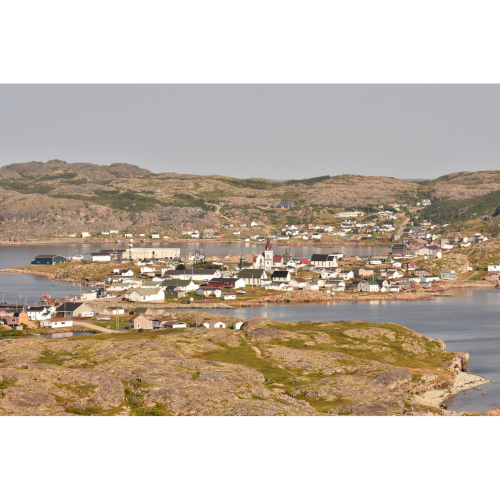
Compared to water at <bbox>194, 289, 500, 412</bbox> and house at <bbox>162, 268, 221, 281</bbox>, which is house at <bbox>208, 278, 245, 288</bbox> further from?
water at <bbox>194, 289, 500, 412</bbox>

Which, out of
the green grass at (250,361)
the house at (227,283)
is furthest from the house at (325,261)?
the green grass at (250,361)

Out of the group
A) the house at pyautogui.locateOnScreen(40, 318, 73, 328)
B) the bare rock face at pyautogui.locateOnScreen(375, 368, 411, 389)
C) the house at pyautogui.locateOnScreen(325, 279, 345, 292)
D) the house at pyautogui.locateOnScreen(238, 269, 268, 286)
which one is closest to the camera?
the bare rock face at pyautogui.locateOnScreen(375, 368, 411, 389)

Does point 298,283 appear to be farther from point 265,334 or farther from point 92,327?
point 265,334

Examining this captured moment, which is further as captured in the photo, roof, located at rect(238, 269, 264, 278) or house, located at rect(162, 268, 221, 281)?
house, located at rect(162, 268, 221, 281)

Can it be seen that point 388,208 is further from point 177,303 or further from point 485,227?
point 177,303

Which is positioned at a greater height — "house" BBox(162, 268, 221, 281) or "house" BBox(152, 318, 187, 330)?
"house" BBox(162, 268, 221, 281)

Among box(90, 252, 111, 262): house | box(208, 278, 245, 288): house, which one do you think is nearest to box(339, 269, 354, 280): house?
box(208, 278, 245, 288): house

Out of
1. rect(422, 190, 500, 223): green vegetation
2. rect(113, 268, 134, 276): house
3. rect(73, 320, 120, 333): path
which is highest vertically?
rect(422, 190, 500, 223): green vegetation
